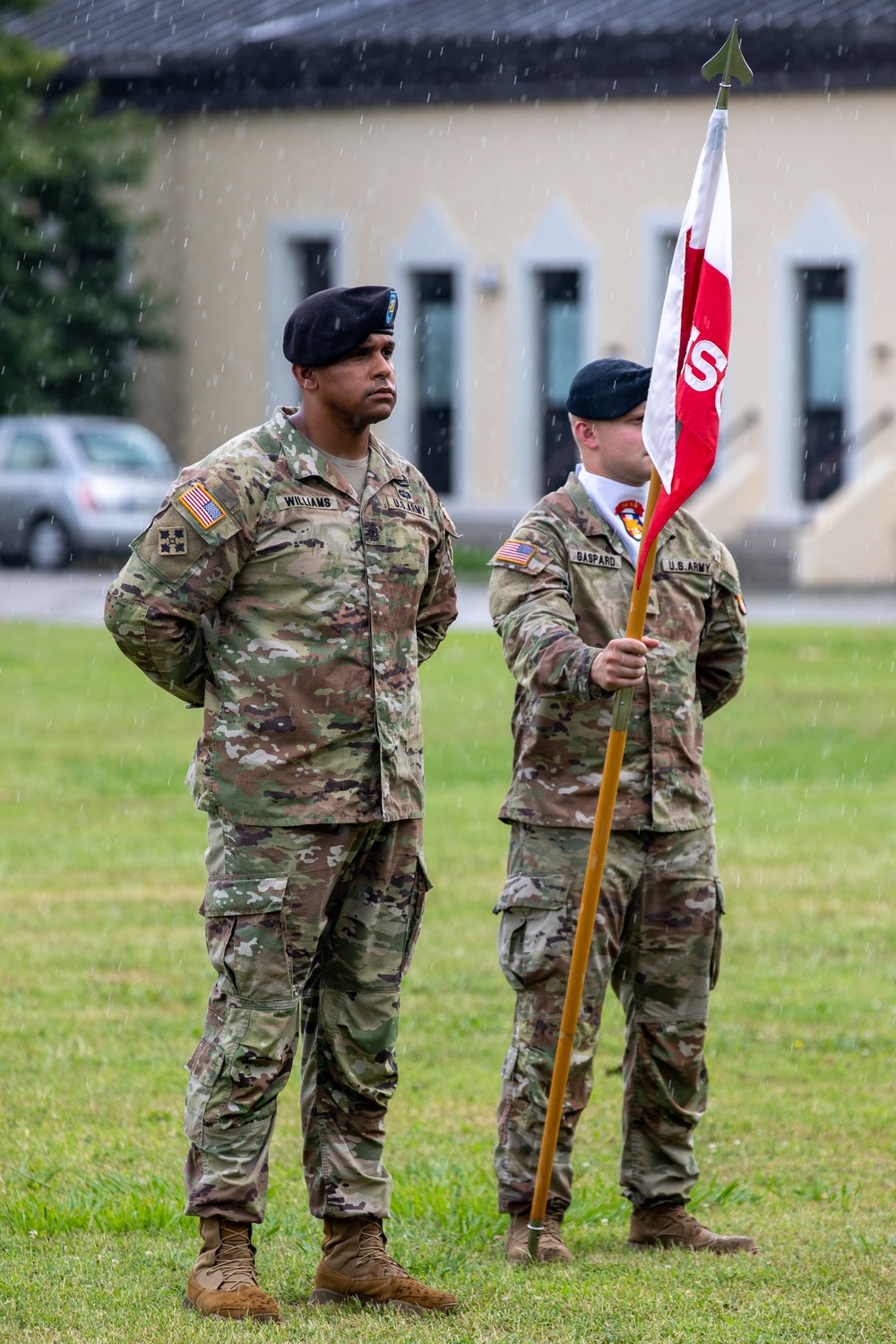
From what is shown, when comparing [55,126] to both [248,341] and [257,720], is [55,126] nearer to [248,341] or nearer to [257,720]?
[248,341]

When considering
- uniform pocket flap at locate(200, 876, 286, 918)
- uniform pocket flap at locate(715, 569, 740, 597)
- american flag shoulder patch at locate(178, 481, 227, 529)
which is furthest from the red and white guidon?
uniform pocket flap at locate(200, 876, 286, 918)

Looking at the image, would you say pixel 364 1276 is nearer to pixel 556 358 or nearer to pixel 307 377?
pixel 307 377

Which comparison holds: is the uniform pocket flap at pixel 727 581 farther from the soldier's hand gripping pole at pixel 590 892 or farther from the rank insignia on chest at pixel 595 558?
the soldier's hand gripping pole at pixel 590 892

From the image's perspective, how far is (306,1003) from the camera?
4.50m

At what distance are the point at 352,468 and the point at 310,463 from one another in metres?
0.13

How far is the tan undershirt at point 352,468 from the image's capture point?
443 centimetres

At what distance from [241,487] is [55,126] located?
80.2 feet

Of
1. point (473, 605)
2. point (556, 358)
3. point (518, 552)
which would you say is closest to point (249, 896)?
point (518, 552)

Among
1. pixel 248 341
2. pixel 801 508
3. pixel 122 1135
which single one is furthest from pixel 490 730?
pixel 248 341

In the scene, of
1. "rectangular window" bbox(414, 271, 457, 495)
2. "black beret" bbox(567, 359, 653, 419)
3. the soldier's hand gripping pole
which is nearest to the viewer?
the soldier's hand gripping pole

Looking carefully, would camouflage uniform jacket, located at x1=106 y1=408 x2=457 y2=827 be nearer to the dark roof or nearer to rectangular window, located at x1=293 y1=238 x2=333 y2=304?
the dark roof

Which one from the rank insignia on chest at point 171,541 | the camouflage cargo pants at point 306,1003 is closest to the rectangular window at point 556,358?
the camouflage cargo pants at point 306,1003

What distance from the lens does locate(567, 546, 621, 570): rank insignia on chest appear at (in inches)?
188

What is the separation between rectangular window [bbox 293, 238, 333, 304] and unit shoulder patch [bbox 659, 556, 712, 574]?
23050 millimetres
